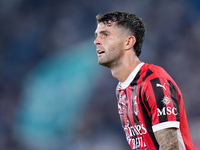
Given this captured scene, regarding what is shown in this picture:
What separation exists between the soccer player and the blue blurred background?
12.1 ft

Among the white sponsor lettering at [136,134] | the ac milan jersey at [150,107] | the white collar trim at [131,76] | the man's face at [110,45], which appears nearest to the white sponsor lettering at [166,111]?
the ac milan jersey at [150,107]

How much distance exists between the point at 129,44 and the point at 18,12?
4.56 m

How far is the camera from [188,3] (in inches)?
245

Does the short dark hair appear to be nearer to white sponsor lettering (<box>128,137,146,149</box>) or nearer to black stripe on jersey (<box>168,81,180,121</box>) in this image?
black stripe on jersey (<box>168,81,180,121</box>)

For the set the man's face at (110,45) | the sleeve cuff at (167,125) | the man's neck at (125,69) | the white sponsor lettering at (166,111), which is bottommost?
the sleeve cuff at (167,125)

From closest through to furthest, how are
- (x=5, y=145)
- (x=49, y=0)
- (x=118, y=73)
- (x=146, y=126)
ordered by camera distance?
(x=146, y=126)
(x=118, y=73)
(x=5, y=145)
(x=49, y=0)

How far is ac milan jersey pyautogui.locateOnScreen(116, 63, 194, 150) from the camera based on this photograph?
1774mm

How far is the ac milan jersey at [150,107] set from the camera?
1.77 m

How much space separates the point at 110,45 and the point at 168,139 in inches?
32.7

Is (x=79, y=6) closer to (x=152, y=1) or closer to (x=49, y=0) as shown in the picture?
(x=49, y=0)

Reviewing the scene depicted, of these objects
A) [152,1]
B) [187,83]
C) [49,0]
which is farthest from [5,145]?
[152,1]

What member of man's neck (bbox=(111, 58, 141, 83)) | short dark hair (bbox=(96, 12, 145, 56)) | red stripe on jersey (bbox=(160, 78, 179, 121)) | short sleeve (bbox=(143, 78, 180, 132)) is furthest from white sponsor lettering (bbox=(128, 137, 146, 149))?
short dark hair (bbox=(96, 12, 145, 56))

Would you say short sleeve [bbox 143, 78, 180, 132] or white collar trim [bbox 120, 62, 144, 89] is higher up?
white collar trim [bbox 120, 62, 144, 89]

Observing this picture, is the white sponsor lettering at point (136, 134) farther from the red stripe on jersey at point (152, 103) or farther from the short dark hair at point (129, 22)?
the short dark hair at point (129, 22)
